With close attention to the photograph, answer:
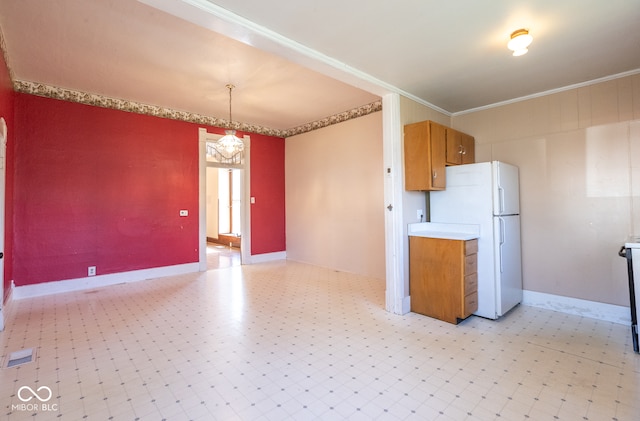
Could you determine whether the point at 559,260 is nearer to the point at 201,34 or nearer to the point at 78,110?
the point at 201,34

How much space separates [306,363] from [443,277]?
1738 mm

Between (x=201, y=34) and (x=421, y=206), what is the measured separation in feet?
10.1

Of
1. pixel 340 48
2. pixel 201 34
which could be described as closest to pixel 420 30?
pixel 340 48

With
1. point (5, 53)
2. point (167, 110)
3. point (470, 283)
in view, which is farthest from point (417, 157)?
point (5, 53)

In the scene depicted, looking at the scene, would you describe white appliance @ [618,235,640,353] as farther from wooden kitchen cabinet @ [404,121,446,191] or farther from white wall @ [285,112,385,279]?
white wall @ [285,112,385,279]

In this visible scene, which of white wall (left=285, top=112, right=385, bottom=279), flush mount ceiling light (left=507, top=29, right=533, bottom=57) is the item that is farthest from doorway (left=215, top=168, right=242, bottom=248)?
flush mount ceiling light (left=507, top=29, right=533, bottom=57)

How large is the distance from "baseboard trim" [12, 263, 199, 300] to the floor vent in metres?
1.92

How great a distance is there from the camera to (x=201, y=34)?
2.78m

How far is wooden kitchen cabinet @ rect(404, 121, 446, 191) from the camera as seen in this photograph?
3.37 meters

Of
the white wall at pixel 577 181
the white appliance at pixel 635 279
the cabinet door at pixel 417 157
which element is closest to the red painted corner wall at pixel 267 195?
the cabinet door at pixel 417 157

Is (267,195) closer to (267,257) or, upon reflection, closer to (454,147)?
(267,257)

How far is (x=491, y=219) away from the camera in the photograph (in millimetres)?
3244

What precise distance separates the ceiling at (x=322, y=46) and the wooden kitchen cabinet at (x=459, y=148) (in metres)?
0.46

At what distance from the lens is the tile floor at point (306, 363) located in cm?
183
